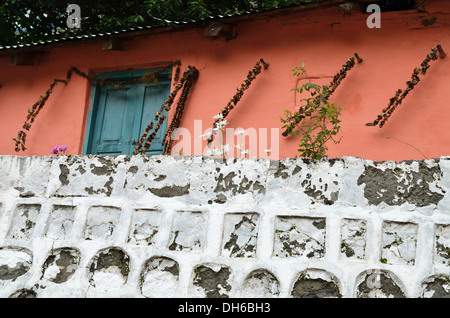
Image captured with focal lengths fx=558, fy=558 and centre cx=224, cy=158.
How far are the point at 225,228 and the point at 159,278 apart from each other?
0.40 metres

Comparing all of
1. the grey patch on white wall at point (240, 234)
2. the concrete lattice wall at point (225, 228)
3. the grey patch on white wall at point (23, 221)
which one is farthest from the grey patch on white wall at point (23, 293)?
the grey patch on white wall at point (240, 234)

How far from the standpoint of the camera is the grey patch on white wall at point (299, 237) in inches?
101

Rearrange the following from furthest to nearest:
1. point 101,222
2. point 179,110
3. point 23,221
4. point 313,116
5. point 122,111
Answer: point 122,111
point 179,110
point 313,116
point 23,221
point 101,222

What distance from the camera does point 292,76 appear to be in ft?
19.9

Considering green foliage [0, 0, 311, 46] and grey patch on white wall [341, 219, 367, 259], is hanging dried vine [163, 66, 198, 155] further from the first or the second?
grey patch on white wall [341, 219, 367, 259]

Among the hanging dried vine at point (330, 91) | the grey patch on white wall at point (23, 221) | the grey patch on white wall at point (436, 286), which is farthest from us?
the hanging dried vine at point (330, 91)

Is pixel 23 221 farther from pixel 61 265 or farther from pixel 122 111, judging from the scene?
pixel 122 111

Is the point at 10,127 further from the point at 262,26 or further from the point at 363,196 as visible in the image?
the point at 363,196

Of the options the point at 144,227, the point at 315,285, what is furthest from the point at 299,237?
the point at 144,227

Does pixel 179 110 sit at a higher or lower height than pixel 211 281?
higher

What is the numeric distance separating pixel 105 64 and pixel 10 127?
162 cm

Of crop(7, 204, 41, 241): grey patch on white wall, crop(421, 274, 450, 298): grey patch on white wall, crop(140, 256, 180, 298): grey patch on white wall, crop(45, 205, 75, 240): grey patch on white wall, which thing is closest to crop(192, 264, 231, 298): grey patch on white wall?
crop(140, 256, 180, 298): grey patch on white wall

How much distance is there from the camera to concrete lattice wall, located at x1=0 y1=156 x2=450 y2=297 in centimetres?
248

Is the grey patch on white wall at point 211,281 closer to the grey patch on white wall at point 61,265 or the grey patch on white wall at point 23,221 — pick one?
the grey patch on white wall at point 61,265
